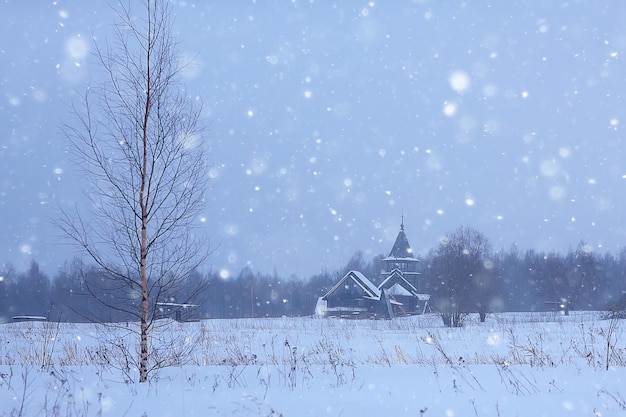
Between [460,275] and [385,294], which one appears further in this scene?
[385,294]

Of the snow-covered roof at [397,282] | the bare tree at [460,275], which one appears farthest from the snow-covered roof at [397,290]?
the bare tree at [460,275]

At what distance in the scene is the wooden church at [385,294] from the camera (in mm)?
49719

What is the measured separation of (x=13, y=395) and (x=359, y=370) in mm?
4771

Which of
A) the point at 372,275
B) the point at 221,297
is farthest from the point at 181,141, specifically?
the point at 372,275

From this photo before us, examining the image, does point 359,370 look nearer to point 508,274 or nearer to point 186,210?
point 186,210

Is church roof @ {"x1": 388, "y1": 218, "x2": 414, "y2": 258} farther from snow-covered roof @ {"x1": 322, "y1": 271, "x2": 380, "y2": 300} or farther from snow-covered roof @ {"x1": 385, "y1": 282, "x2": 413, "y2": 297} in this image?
snow-covered roof @ {"x1": 322, "y1": 271, "x2": 380, "y2": 300}

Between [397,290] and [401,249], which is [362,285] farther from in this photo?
[401,249]

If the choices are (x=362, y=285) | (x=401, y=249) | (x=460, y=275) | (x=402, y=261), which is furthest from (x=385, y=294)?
(x=460, y=275)

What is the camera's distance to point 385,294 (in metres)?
51.3

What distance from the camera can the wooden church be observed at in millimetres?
49719

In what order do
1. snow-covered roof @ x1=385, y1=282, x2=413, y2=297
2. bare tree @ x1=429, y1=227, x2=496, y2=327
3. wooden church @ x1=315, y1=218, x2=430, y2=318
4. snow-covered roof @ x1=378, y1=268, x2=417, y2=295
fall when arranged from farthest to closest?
1. snow-covered roof @ x1=378, y1=268, x2=417, y2=295
2. snow-covered roof @ x1=385, y1=282, x2=413, y2=297
3. wooden church @ x1=315, y1=218, x2=430, y2=318
4. bare tree @ x1=429, y1=227, x2=496, y2=327

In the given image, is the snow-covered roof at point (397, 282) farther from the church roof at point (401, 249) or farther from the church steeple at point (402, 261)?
the church roof at point (401, 249)

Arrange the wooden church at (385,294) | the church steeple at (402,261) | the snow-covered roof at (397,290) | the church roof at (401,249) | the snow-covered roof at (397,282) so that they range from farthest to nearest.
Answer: the church roof at (401,249) → the church steeple at (402,261) → the snow-covered roof at (397,282) → the snow-covered roof at (397,290) → the wooden church at (385,294)

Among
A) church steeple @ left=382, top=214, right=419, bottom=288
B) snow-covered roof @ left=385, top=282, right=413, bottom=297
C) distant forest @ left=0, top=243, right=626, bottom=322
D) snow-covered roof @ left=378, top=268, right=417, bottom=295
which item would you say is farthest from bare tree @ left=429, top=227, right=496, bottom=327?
church steeple @ left=382, top=214, right=419, bottom=288
